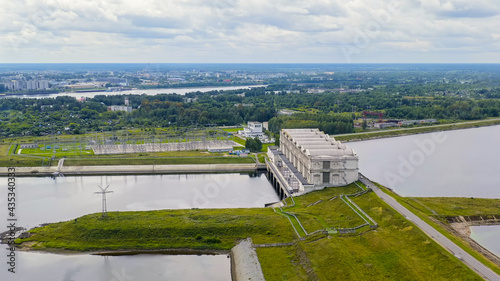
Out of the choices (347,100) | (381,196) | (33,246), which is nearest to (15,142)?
(33,246)

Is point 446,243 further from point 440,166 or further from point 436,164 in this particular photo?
point 436,164

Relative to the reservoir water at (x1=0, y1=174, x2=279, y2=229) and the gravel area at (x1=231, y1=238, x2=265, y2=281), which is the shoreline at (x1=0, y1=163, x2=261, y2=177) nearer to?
the reservoir water at (x1=0, y1=174, x2=279, y2=229)

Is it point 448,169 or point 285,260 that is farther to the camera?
point 448,169

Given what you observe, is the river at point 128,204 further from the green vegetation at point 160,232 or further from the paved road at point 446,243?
the paved road at point 446,243

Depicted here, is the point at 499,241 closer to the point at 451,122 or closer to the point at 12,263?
the point at 12,263

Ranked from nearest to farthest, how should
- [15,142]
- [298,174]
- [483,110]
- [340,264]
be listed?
[340,264] < [298,174] < [15,142] < [483,110]

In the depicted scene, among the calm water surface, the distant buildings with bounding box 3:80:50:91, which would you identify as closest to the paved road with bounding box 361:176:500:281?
the calm water surface

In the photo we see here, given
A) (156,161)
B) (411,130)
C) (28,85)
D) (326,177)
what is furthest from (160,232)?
(28,85)

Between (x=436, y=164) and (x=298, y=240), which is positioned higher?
(x=298, y=240)
